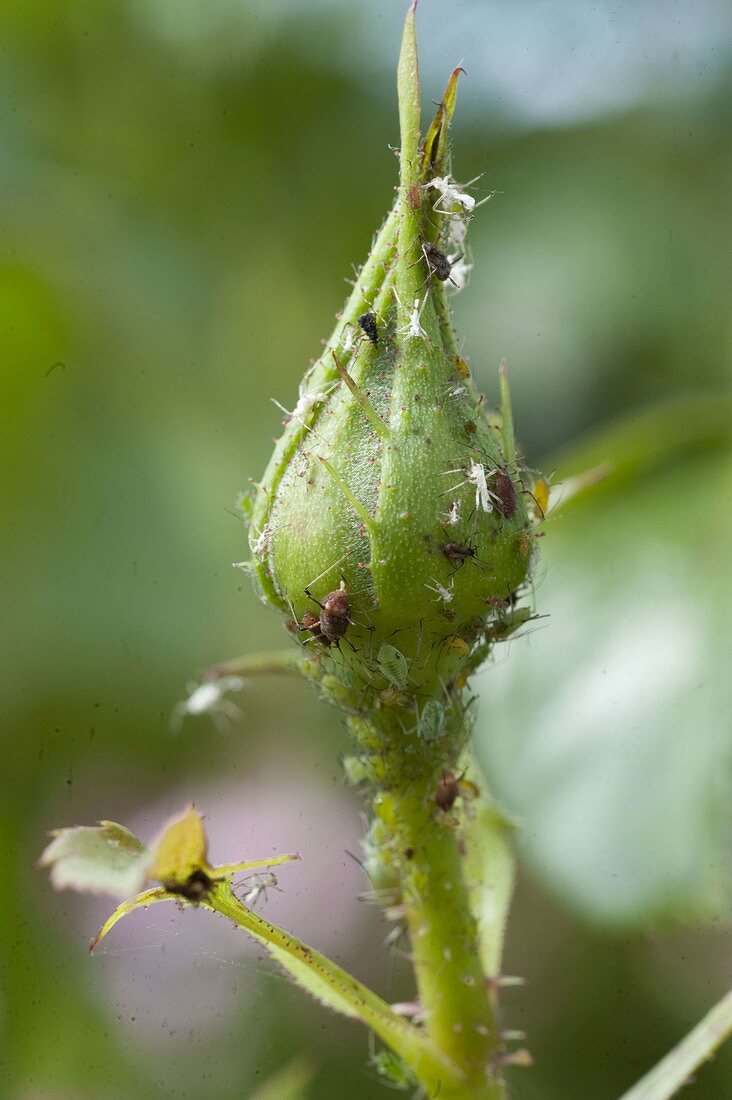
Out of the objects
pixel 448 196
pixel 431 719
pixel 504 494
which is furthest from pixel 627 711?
pixel 448 196

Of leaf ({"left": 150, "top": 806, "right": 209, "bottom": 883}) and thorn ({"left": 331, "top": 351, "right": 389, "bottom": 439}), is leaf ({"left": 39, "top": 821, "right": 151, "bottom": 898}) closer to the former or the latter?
leaf ({"left": 150, "top": 806, "right": 209, "bottom": 883})

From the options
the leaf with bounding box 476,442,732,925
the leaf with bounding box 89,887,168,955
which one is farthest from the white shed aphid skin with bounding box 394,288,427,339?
the leaf with bounding box 476,442,732,925

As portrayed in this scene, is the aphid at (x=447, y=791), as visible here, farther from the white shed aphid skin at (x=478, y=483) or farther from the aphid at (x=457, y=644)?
the white shed aphid skin at (x=478, y=483)

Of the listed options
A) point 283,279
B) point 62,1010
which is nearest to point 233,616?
point 283,279

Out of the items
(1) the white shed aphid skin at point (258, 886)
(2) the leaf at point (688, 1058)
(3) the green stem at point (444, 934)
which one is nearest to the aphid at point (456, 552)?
(3) the green stem at point (444, 934)

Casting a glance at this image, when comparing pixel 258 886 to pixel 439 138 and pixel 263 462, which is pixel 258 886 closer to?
pixel 439 138

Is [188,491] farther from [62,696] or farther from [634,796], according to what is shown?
[634,796]
